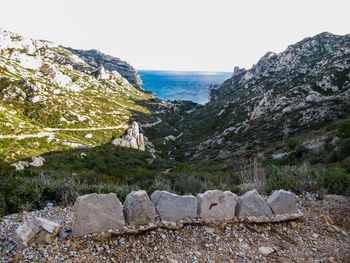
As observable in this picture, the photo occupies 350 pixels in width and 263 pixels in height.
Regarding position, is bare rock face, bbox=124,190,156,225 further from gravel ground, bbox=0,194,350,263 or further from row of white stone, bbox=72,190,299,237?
gravel ground, bbox=0,194,350,263

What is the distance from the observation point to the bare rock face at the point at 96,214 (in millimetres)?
4055

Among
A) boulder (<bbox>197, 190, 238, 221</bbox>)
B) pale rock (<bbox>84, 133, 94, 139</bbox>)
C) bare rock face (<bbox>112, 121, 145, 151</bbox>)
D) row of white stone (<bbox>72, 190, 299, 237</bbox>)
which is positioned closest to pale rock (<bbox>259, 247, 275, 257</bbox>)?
row of white stone (<bbox>72, 190, 299, 237</bbox>)

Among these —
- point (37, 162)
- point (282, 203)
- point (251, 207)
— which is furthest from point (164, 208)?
point (37, 162)

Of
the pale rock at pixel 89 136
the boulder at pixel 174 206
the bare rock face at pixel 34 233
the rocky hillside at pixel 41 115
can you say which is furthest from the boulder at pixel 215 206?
the pale rock at pixel 89 136

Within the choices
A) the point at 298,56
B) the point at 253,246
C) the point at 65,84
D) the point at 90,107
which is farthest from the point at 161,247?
the point at 65,84

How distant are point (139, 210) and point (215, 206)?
209cm

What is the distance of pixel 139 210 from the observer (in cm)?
443

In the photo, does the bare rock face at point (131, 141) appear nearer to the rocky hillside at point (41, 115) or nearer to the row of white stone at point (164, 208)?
the rocky hillside at point (41, 115)

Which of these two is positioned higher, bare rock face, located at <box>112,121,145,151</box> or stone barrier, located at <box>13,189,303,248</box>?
stone barrier, located at <box>13,189,303,248</box>

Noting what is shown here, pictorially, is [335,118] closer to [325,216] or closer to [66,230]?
[325,216]

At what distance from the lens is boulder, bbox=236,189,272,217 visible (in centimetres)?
510

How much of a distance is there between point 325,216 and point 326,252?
1.57 m

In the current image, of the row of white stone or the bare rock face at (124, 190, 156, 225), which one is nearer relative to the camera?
the row of white stone

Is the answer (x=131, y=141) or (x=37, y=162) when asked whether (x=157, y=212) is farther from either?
(x=131, y=141)
